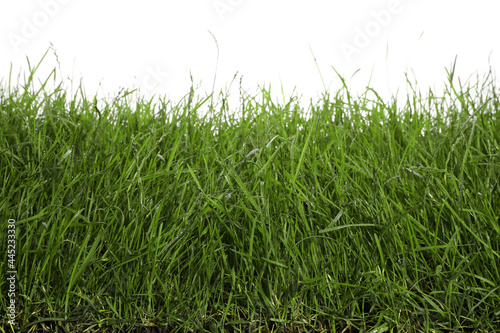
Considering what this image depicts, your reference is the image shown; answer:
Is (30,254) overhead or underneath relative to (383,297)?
overhead

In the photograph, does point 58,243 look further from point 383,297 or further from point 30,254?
point 383,297

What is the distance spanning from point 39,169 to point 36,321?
2.20 ft

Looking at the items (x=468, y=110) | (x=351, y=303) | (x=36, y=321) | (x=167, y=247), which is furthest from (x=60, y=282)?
(x=468, y=110)

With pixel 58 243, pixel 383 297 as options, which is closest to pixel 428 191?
pixel 383 297

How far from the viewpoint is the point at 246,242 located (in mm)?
1829

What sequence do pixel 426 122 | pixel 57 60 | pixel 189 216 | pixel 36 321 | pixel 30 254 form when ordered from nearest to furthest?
pixel 36 321
pixel 30 254
pixel 189 216
pixel 426 122
pixel 57 60

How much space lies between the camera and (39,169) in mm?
1942

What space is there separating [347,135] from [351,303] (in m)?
1.08

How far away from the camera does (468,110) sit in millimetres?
2648

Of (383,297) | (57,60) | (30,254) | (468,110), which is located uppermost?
(57,60)

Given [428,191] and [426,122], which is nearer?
[428,191]

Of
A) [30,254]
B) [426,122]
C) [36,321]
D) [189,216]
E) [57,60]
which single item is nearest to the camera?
[36,321]

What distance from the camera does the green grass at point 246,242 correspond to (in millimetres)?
1709

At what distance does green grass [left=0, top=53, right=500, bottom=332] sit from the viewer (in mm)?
1709
